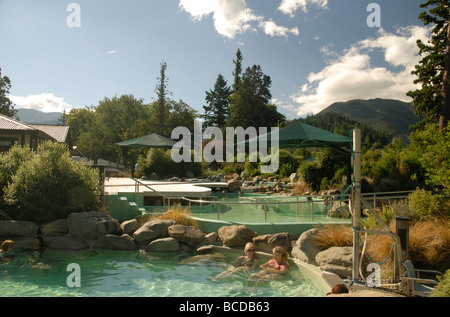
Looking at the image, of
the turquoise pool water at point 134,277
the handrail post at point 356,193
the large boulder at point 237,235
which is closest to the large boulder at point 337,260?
the turquoise pool water at point 134,277

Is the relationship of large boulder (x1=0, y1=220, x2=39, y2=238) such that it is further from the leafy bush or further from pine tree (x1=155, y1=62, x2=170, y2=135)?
pine tree (x1=155, y1=62, x2=170, y2=135)

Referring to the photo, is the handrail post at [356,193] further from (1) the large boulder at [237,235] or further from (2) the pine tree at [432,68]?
(2) the pine tree at [432,68]

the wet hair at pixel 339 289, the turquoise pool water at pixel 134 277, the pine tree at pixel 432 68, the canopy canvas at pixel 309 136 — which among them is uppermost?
the pine tree at pixel 432 68

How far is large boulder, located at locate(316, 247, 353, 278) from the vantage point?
186 inches

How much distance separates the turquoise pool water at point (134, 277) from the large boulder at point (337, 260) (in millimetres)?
432

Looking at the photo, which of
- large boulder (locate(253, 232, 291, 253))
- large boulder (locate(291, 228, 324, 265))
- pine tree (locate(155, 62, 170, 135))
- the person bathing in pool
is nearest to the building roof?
pine tree (locate(155, 62, 170, 135))

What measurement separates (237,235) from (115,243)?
2.97m

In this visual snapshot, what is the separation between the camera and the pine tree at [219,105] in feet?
158

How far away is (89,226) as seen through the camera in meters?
7.13

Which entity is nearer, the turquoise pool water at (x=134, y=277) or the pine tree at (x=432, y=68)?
the turquoise pool water at (x=134, y=277)

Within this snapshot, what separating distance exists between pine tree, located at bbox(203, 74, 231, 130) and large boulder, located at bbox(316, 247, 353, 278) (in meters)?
42.7

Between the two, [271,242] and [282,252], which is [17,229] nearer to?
[271,242]

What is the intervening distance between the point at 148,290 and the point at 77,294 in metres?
1.12
